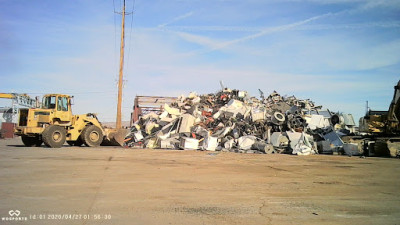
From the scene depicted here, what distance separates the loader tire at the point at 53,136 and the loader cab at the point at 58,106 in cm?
85

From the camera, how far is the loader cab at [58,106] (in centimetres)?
1908

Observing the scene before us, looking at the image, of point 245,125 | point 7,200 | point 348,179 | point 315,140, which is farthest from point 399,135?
point 7,200

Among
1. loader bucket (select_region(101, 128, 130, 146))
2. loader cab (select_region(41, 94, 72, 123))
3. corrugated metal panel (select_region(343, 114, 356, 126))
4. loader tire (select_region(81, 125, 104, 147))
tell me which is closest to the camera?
loader cab (select_region(41, 94, 72, 123))

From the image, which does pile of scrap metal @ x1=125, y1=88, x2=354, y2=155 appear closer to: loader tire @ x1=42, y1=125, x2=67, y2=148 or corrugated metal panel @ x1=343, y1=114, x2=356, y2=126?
corrugated metal panel @ x1=343, y1=114, x2=356, y2=126

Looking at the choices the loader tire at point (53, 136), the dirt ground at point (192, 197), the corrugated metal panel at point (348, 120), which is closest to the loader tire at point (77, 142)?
the loader tire at point (53, 136)

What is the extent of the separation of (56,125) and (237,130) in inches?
429

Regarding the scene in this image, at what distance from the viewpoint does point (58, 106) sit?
19188mm

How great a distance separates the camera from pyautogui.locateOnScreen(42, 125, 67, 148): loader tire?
18.0m

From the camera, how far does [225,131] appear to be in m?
20.4

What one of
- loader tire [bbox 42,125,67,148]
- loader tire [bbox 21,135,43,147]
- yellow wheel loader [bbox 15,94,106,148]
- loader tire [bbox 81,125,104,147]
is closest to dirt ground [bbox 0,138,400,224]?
loader tire [bbox 42,125,67,148]

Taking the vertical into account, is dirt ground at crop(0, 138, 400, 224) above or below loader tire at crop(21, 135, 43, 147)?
above

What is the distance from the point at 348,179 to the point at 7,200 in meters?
8.02

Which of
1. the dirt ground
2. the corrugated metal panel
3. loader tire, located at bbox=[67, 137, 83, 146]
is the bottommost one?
loader tire, located at bbox=[67, 137, 83, 146]

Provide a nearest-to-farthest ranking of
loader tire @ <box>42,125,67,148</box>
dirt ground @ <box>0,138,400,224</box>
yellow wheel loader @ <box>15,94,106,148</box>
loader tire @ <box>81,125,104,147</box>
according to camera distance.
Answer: dirt ground @ <box>0,138,400,224</box> → loader tire @ <box>42,125,67,148</box> → yellow wheel loader @ <box>15,94,106,148</box> → loader tire @ <box>81,125,104,147</box>
